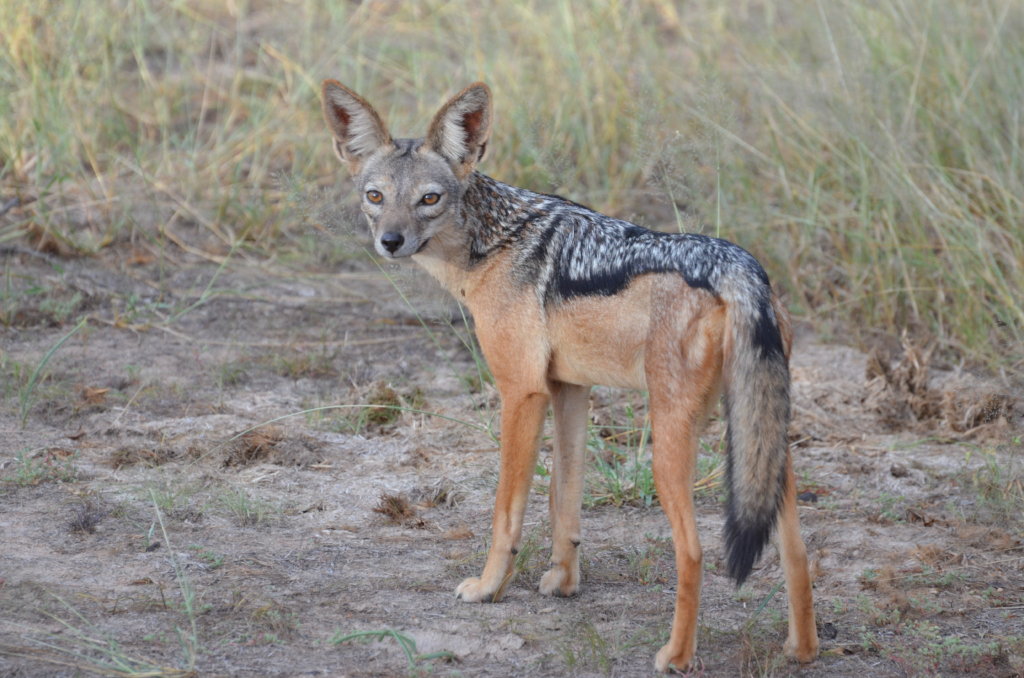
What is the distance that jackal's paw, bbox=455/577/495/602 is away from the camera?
14.2ft

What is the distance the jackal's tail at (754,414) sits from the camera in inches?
140

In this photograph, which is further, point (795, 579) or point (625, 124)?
point (625, 124)

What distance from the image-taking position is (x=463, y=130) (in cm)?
455

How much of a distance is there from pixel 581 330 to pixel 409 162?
3.20 ft

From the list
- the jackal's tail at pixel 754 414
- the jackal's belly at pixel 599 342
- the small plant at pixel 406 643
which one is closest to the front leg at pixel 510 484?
the jackal's belly at pixel 599 342

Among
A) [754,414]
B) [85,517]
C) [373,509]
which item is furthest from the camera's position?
[373,509]

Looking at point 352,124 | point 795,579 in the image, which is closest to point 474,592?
point 795,579

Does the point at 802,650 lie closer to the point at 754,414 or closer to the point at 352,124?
the point at 754,414

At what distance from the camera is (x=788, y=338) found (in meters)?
3.88

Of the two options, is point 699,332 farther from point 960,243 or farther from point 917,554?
point 960,243

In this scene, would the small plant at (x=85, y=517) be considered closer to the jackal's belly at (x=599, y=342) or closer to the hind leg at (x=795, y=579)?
the jackal's belly at (x=599, y=342)

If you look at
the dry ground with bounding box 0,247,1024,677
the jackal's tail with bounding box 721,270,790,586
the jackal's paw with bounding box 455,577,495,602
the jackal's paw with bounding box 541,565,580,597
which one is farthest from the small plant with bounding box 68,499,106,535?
the jackal's tail with bounding box 721,270,790,586

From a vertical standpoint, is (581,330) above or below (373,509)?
above

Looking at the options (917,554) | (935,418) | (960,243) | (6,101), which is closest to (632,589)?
(917,554)
